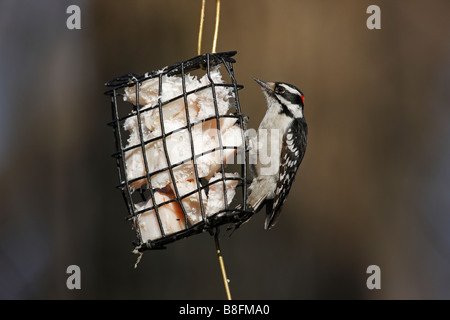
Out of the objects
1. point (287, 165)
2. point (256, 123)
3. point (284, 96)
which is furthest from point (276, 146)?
point (256, 123)

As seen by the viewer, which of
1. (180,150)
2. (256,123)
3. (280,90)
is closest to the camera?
(180,150)

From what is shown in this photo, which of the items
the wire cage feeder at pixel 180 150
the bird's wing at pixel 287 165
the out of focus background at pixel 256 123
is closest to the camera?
the wire cage feeder at pixel 180 150

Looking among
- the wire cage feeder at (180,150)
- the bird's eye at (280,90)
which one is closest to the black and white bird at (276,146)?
the bird's eye at (280,90)

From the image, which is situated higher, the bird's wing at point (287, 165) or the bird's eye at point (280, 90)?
the bird's eye at point (280, 90)

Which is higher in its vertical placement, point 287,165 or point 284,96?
point 284,96

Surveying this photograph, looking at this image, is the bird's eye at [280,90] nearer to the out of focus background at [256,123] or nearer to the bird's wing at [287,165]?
the bird's wing at [287,165]

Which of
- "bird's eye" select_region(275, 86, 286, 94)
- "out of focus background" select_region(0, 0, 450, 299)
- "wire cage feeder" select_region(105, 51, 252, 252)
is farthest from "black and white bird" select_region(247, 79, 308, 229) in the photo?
"out of focus background" select_region(0, 0, 450, 299)

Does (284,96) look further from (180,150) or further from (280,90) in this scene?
(180,150)
